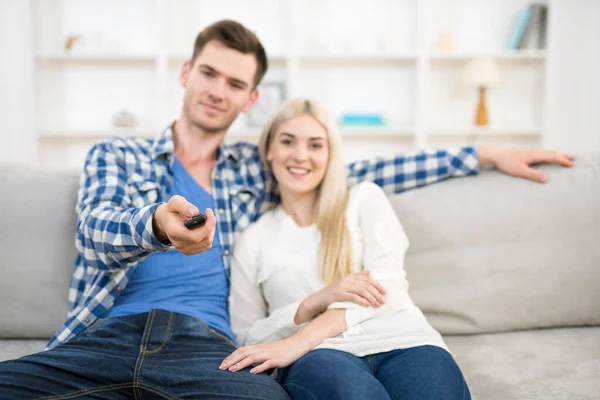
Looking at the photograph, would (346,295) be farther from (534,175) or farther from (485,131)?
(485,131)

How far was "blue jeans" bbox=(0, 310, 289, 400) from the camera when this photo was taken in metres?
1.09

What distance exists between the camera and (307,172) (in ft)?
5.09

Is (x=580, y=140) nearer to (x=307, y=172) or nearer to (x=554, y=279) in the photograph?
(x=554, y=279)

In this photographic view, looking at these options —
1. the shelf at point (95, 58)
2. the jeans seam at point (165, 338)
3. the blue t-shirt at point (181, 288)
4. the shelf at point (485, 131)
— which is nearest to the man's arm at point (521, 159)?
the blue t-shirt at point (181, 288)

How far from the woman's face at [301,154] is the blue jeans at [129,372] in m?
0.48

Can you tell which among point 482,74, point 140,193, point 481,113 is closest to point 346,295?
point 140,193

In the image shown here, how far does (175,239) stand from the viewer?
104cm

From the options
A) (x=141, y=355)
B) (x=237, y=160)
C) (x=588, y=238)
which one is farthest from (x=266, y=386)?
(x=588, y=238)

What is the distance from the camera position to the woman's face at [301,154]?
5.06ft

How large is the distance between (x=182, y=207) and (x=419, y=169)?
2.72 ft

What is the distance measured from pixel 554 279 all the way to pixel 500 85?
321cm

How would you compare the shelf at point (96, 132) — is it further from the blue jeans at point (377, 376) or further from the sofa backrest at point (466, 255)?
the blue jeans at point (377, 376)

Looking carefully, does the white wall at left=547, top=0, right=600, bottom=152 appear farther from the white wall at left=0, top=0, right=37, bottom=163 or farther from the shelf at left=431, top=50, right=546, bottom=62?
the white wall at left=0, top=0, right=37, bottom=163

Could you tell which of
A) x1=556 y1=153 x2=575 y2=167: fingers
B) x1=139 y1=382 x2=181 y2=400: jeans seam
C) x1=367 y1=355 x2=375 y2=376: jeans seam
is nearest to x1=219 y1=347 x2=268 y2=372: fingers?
x1=139 y1=382 x2=181 y2=400: jeans seam
